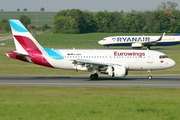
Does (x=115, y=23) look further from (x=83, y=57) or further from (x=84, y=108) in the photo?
(x=84, y=108)

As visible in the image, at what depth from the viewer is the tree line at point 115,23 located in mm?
170875

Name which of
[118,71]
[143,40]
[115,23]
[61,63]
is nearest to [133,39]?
[143,40]

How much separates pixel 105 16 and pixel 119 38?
106 m

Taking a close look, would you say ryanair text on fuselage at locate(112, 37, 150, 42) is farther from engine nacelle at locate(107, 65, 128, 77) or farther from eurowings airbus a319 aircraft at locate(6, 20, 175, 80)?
engine nacelle at locate(107, 65, 128, 77)

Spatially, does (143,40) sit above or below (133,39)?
below

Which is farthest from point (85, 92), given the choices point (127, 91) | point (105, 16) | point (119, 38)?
point (105, 16)

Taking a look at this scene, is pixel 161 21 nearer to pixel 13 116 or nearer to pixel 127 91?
pixel 127 91

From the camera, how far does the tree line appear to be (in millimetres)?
170875

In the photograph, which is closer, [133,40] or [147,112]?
[147,112]

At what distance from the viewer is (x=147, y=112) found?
16641 mm

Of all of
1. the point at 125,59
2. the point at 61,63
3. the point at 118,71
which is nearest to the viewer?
the point at 118,71

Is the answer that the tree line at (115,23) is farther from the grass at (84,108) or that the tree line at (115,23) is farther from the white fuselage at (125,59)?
the grass at (84,108)

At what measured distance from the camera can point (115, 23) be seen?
182 m

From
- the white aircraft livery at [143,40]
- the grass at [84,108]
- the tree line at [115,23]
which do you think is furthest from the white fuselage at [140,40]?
the tree line at [115,23]
